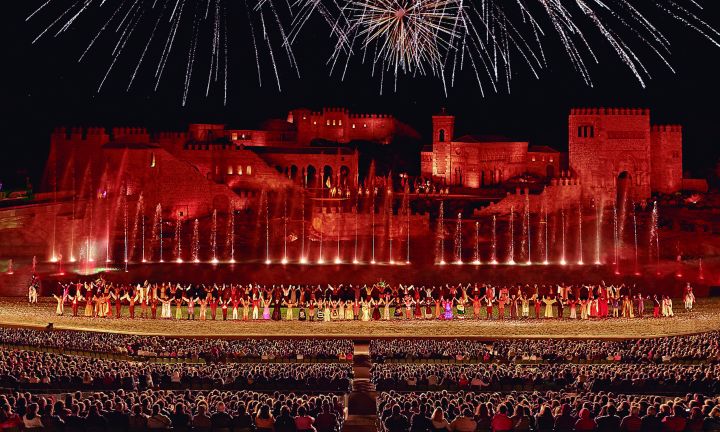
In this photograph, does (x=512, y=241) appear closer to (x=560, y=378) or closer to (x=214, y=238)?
(x=214, y=238)

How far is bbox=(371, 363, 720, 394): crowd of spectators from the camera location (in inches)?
649

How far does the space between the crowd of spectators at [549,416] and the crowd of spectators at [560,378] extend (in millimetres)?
2882

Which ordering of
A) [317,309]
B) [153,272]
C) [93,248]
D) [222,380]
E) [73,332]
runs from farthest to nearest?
[93,248] → [153,272] → [317,309] → [73,332] → [222,380]

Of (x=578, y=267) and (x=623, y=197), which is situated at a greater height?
(x=623, y=197)

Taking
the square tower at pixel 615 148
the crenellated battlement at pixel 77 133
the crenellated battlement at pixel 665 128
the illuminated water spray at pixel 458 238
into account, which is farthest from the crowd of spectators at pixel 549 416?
the crenellated battlement at pixel 665 128

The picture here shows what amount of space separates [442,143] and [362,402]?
5238 centimetres

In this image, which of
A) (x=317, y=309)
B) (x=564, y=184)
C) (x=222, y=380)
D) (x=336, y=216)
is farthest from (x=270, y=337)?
(x=564, y=184)

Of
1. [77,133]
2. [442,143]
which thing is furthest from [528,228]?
[77,133]

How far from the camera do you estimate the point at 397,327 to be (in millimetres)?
30672

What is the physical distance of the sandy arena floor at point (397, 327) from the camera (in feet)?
94.6

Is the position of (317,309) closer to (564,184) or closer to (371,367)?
(371,367)

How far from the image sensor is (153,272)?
138 ft

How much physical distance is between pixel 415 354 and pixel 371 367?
152 centimetres

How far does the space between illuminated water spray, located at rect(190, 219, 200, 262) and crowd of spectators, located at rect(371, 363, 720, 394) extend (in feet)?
104
